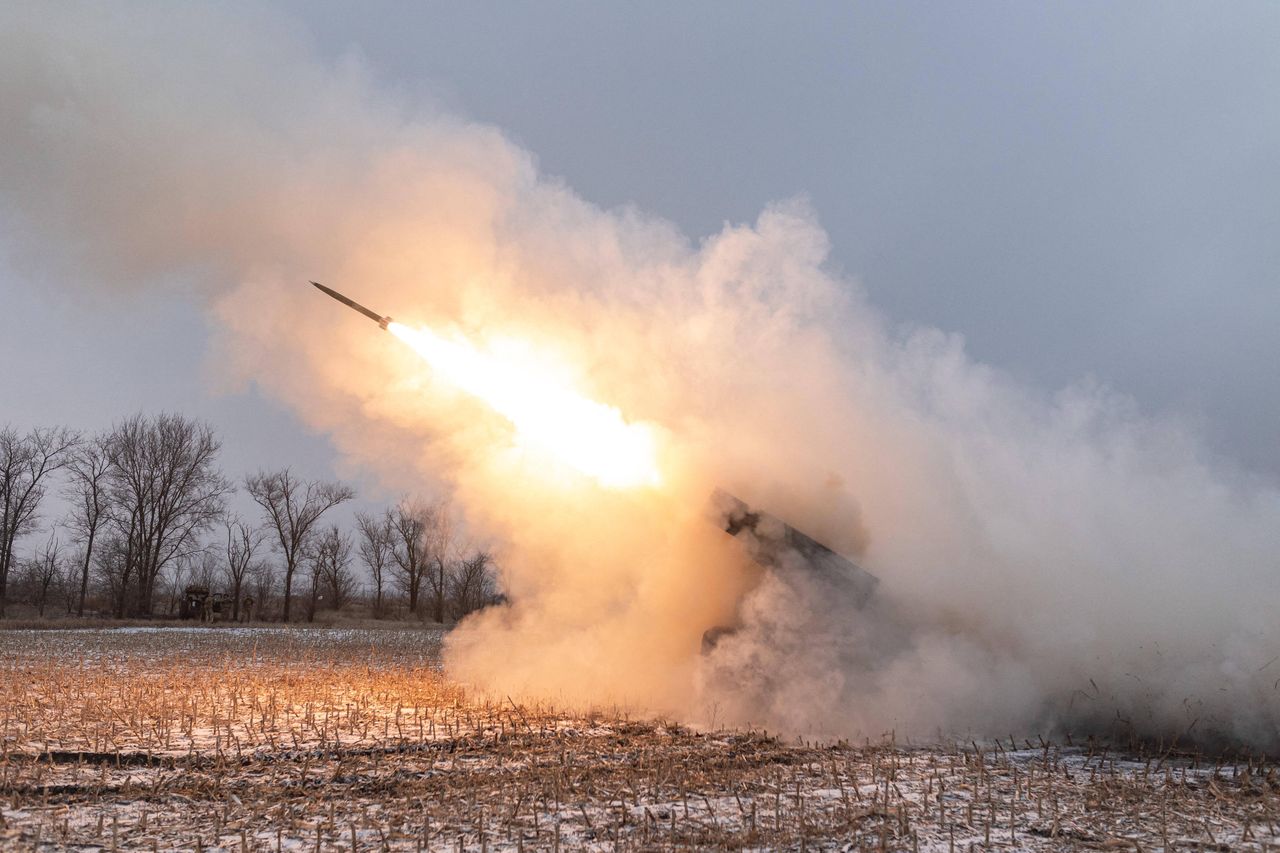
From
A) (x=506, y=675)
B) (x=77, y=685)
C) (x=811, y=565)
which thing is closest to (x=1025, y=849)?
(x=811, y=565)

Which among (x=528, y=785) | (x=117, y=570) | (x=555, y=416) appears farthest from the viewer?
(x=117, y=570)

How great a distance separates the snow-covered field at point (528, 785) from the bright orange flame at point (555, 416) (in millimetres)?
5347

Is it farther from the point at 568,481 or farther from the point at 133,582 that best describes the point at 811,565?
the point at 133,582

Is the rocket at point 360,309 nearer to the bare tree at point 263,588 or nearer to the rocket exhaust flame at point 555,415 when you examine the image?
the rocket exhaust flame at point 555,415

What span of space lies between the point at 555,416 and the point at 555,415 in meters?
0.02

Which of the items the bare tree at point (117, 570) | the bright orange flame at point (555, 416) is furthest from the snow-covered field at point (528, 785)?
the bare tree at point (117, 570)

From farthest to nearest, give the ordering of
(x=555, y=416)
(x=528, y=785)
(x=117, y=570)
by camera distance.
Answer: (x=117, y=570), (x=555, y=416), (x=528, y=785)

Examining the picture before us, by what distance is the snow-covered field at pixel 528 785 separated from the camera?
269 inches

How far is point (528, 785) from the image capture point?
27.4ft

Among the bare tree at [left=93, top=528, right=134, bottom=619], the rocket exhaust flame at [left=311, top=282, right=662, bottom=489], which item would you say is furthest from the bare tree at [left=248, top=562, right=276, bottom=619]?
the rocket exhaust flame at [left=311, top=282, right=662, bottom=489]

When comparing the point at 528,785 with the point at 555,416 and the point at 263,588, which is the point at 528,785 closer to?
the point at 555,416

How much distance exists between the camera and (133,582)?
61.9 meters

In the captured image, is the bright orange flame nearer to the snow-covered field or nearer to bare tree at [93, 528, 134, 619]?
the snow-covered field

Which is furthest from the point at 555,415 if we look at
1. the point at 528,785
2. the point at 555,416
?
the point at 528,785
